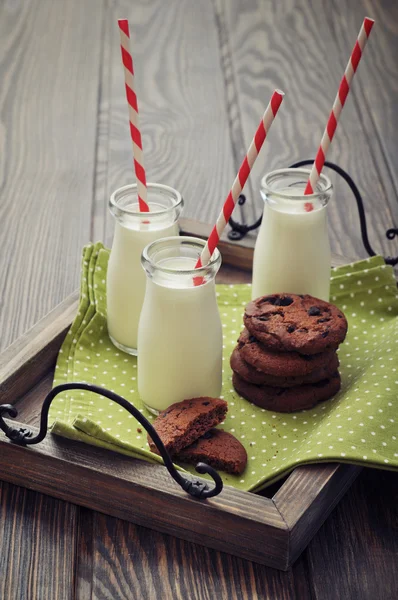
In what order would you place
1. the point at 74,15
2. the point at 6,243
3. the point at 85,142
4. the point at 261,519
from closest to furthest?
the point at 261,519 < the point at 6,243 < the point at 85,142 < the point at 74,15

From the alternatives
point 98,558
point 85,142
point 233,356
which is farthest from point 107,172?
point 98,558

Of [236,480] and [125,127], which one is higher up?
[125,127]

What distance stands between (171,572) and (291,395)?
283mm

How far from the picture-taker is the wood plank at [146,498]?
0.86 meters

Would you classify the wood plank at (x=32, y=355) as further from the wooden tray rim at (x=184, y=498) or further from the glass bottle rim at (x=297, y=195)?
the glass bottle rim at (x=297, y=195)

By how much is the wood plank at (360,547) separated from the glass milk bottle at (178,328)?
0.22 m

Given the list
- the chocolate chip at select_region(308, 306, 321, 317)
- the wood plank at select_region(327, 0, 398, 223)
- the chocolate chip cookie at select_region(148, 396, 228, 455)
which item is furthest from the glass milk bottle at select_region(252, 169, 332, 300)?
the wood plank at select_region(327, 0, 398, 223)

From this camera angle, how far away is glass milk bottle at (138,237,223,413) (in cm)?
101

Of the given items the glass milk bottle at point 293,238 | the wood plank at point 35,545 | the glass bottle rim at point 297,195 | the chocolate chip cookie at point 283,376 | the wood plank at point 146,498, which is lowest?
the wood plank at point 35,545

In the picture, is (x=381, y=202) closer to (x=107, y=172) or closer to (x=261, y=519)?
(x=107, y=172)

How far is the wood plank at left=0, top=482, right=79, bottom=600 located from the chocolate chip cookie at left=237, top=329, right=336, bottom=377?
0.27 meters

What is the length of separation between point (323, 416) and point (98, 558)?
32cm

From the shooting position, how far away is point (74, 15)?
7.99ft

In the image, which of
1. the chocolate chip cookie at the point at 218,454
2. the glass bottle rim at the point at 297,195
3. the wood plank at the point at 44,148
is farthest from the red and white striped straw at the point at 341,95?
the wood plank at the point at 44,148
